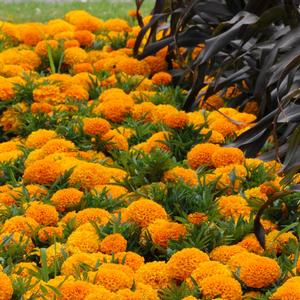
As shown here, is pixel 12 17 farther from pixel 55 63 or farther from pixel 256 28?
pixel 256 28

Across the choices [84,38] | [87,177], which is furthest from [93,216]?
[84,38]

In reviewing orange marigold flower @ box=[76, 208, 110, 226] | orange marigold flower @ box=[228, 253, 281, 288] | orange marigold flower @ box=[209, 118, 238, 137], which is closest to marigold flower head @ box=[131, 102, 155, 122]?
orange marigold flower @ box=[209, 118, 238, 137]

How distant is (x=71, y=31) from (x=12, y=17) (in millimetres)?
2063

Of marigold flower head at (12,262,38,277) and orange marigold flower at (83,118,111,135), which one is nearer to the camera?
marigold flower head at (12,262,38,277)

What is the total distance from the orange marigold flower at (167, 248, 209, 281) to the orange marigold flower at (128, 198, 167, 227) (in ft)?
1.16

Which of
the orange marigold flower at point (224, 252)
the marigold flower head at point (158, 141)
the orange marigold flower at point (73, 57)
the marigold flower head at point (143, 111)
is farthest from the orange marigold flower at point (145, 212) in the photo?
the orange marigold flower at point (73, 57)

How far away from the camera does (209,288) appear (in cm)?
268

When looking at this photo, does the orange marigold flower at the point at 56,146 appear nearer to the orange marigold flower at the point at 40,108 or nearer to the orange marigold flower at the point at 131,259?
the orange marigold flower at the point at 40,108

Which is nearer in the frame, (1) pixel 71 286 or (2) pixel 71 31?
(1) pixel 71 286

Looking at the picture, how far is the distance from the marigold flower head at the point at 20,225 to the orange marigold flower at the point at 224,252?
612mm

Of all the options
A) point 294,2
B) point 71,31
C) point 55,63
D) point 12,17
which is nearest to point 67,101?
point 55,63

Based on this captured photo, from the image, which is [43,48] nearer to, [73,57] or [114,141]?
[73,57]

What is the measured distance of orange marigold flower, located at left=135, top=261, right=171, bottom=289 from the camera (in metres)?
2.83

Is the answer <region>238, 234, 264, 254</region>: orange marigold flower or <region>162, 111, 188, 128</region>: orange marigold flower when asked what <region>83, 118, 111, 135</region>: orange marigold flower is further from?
<region>238, 234, 264, 254</region>: orange marigold flower
